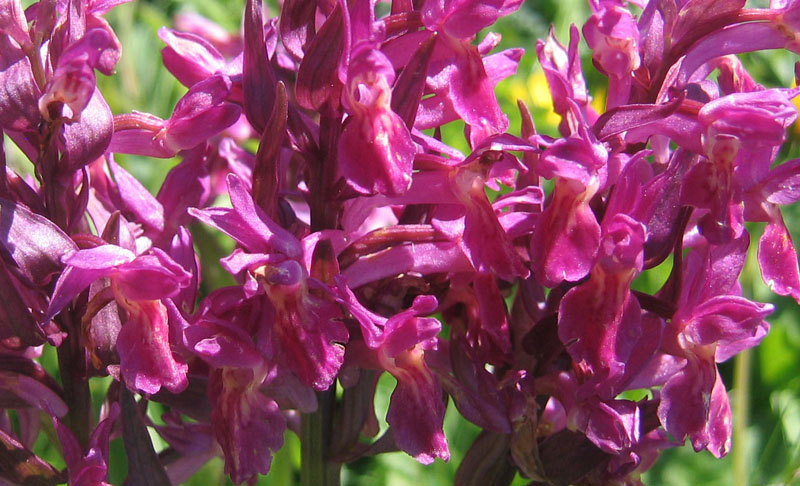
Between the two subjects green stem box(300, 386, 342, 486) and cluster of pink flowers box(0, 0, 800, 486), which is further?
green stem box(300, 386, 342, 486)

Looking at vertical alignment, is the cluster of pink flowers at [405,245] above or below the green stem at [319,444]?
above

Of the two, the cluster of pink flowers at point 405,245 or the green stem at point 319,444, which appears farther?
the green stem at point 319,444

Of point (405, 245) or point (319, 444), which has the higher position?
point (405, 245)

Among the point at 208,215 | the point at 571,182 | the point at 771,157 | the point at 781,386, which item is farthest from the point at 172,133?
the point at 781,386

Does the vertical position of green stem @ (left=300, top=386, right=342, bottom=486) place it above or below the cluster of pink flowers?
below

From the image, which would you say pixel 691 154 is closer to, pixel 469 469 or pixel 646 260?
pixel 646 260
